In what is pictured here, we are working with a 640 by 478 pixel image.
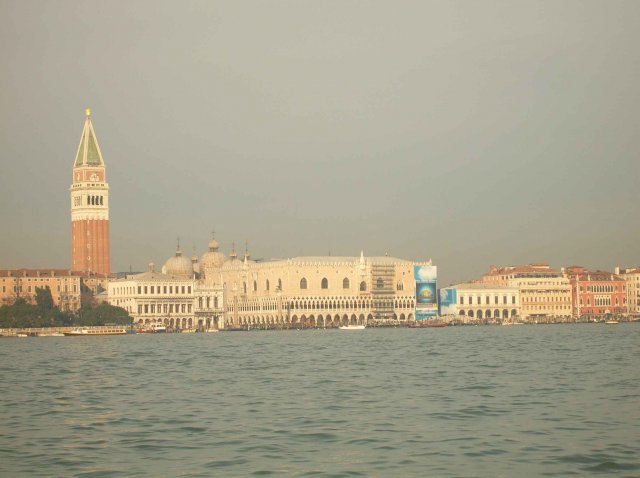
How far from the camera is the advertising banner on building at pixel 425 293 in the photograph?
125312mm

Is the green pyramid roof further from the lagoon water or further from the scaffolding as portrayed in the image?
the lagoon water

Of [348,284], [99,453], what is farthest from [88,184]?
[99,453]

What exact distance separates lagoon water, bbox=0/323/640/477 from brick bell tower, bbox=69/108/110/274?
89.6 meters

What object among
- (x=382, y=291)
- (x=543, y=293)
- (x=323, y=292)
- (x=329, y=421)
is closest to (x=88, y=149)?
(x=323, y=292)

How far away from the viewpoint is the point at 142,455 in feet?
62.3

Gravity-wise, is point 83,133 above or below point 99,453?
above

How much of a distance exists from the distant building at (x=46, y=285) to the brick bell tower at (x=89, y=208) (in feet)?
17.0

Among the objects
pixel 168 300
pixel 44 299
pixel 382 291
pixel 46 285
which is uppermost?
pixel 46 285

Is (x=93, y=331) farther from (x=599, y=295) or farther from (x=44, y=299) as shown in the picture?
(x=599, y=295)

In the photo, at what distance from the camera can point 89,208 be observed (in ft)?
415

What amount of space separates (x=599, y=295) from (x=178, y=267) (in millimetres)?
42402

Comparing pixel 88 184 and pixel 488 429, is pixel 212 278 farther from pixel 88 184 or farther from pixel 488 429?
pixel 488 429

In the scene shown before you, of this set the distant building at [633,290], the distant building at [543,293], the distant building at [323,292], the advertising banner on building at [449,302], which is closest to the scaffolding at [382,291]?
the distant building at [323,292]

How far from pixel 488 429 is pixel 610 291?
4454 inches
